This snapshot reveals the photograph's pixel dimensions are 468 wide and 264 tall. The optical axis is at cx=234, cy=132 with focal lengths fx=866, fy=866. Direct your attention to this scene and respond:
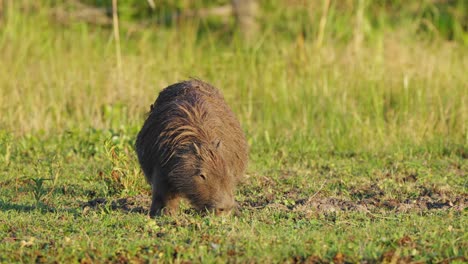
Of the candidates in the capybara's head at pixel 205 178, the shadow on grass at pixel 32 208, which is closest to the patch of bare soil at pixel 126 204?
the shadow on grass at pixel 32 208

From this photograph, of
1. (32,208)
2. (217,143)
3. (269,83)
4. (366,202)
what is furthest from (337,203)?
(269,83)

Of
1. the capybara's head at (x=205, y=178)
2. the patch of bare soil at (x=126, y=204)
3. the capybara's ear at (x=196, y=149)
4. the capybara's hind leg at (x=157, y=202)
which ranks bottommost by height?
the patch of bare soil at (x=126, y=204)

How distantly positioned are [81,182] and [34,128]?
7.38 ft

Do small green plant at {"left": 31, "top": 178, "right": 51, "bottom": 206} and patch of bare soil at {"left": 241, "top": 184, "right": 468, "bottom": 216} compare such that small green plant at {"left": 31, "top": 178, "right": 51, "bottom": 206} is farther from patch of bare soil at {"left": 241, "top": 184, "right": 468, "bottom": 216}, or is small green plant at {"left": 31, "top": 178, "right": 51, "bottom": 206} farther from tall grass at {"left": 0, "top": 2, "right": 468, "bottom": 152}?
tall grass at {"left": 0, "top": 2, "right": 468, "bottom": 152}

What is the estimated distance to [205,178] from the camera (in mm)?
5484

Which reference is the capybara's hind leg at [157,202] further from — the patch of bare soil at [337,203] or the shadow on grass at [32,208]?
the shadow on grass at [32,208]

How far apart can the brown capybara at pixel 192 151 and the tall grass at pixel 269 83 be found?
2543 millimetres

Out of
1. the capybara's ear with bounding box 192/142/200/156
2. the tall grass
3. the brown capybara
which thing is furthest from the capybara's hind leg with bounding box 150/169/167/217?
the tall grass

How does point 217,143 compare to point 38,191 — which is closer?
point 217,143

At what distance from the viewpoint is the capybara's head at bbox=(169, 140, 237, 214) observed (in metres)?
5.49

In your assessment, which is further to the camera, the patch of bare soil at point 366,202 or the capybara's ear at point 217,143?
the patch of bare soil at point 366,202

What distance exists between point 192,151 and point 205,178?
23 cm

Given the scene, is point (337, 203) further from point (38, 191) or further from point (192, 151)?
point (38, 191)

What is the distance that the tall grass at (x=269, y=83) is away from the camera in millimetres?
9430
